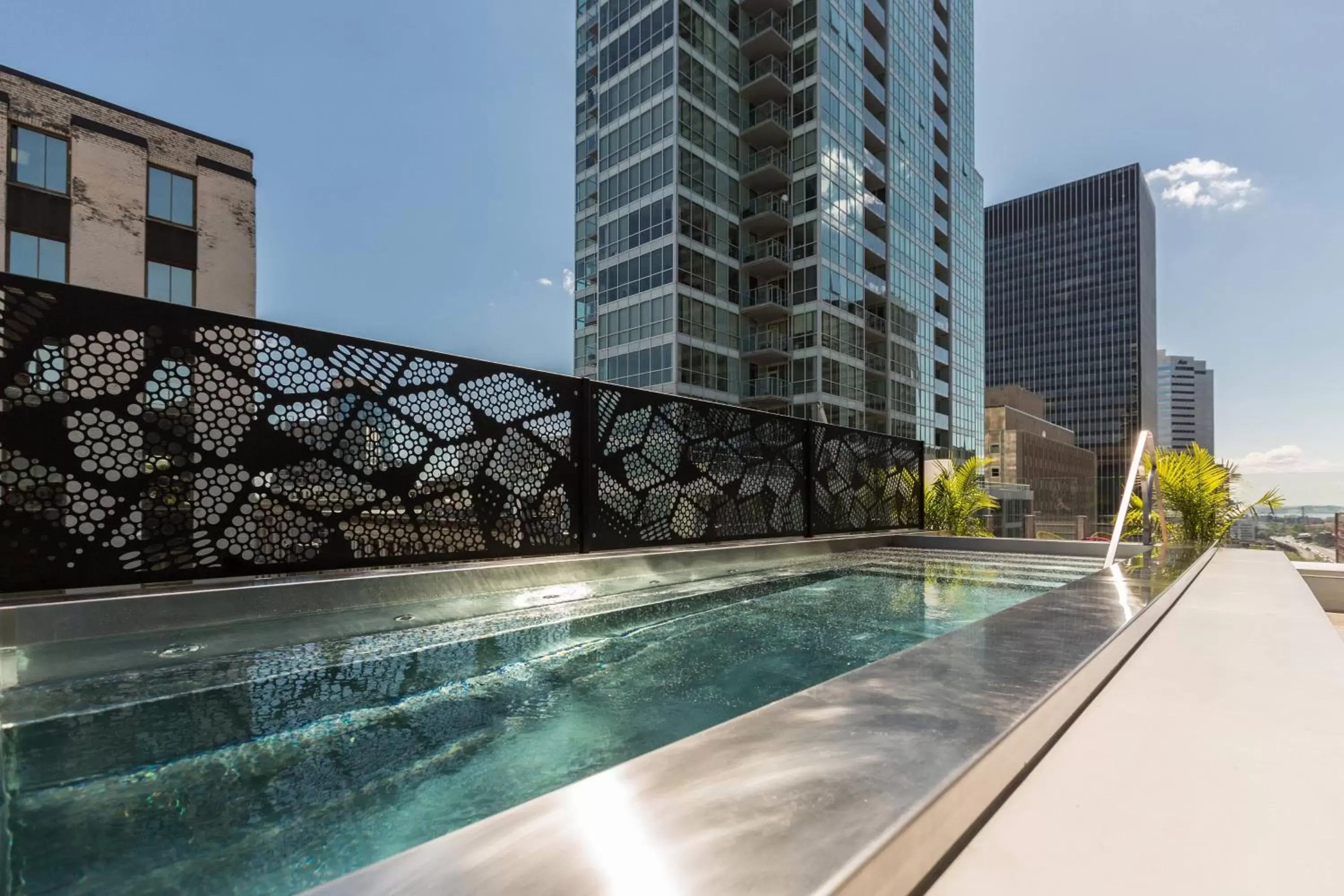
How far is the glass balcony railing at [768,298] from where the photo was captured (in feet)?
106

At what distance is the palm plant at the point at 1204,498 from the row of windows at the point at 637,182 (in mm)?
25356

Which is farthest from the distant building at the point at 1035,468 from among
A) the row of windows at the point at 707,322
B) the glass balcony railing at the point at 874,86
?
the glass balcony railing at the point at 874,86

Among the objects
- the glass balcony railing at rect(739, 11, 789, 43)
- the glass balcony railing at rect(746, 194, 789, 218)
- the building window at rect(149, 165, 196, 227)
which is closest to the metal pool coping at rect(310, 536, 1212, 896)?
the building window at rect(149, 165, 196, 227)

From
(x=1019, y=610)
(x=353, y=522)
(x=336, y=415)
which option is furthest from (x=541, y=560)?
(x=1019, y=610)

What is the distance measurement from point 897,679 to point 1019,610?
1.57 metres

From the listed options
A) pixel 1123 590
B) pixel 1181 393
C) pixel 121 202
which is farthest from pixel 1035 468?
pixel 1181 393

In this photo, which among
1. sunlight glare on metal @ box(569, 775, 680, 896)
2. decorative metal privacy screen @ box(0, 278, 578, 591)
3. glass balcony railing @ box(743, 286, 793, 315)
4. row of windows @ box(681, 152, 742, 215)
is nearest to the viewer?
sunlight glare on metal @ box(569, 775, 680, 896)

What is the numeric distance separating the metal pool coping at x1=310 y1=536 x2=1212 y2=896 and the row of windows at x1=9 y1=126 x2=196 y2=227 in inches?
925

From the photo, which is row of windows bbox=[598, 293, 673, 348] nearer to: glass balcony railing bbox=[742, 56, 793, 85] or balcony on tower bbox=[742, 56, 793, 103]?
balcony on tower bbox=[742, 56, 793, 103]

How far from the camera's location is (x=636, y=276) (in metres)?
31.4

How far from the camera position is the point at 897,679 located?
5.46 feet

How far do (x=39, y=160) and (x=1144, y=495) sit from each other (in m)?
25.4

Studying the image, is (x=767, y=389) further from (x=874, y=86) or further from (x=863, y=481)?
(x=863, y=481)

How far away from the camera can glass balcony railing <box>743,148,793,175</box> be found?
107ft
